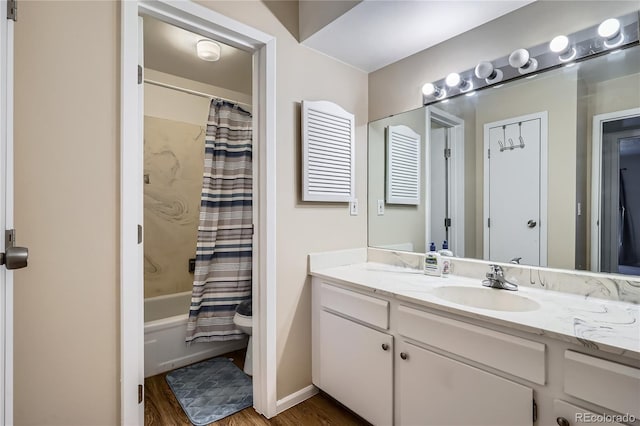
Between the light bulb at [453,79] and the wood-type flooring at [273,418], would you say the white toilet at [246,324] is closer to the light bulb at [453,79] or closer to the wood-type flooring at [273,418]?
the wood-type flooring at [273,418]

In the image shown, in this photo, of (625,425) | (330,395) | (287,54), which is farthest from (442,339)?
(287,54)

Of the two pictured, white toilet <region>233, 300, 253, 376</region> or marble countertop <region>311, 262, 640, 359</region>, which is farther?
white toilet <region>233, 300, 253, 376</region>

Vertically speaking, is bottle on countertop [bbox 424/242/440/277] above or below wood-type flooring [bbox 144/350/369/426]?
above

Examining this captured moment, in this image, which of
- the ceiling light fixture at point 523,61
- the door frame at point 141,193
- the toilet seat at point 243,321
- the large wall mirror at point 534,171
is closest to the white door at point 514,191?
the large wall mirror at point 534,171

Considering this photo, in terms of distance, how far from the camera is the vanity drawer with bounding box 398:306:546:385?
99 cm

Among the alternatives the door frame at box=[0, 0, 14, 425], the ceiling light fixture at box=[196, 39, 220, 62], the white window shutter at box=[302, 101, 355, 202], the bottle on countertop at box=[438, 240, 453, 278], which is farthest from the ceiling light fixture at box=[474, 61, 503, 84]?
the door frame at box=[0, 0, 14, 425]

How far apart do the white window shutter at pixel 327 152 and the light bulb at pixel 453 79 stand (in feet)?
2.04

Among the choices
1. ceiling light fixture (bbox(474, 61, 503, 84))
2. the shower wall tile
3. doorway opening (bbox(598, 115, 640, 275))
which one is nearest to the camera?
doorway opening (bbox(598, 115, 640, 275))

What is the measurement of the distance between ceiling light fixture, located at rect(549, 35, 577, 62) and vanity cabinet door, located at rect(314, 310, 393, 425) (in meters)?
1.51

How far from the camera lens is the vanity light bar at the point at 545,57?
1.24 m

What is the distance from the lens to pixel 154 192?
9.16 ft

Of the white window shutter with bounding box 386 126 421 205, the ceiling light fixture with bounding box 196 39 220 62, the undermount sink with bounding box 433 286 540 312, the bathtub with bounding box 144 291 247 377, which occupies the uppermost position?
the ceiling light fixture with bounding box 196 39 220 62

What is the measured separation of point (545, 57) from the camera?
1.44m

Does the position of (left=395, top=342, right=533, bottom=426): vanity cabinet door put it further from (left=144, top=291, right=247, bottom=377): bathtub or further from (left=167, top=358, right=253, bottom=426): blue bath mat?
(left=144, top=291, right=247, bottom=377): bathtub
